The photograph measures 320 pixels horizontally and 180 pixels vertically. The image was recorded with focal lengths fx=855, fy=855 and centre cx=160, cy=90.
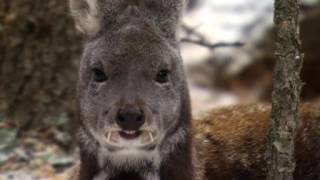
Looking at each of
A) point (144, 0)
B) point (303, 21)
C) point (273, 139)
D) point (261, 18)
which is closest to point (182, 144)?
point (273, 139)

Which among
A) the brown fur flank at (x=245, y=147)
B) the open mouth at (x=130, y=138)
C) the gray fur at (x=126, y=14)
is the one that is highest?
the gray fur at (x=126, y=14)

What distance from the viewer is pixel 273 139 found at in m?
6.18

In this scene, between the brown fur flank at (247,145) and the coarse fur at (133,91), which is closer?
the coarse fur at (133,91)

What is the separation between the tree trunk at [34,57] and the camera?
348 inches

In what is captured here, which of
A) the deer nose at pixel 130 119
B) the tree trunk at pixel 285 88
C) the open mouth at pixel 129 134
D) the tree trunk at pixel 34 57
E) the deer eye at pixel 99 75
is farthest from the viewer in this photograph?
the tree trunk at pixel 34 57

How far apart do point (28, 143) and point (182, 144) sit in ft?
8.99

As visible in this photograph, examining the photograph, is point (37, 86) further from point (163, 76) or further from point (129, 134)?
point (129, 134)

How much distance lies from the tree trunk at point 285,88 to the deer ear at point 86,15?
55.4 inches

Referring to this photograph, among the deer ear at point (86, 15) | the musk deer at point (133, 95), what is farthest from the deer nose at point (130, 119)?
the deer ear at point (86, 15)

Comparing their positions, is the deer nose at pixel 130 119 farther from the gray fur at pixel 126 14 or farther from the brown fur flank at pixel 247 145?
the brown fur flank at pixel 247 145

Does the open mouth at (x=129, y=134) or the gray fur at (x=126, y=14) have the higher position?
the gray fur at (x=126, y=14)

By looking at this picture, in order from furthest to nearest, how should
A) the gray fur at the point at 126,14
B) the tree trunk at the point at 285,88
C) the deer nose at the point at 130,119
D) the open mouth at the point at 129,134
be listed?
the gray fur at the point at 126,14
the tree trunk at the point at 285,88
the open mouth at the point at 129,134
the deer nose at the point at 130,119

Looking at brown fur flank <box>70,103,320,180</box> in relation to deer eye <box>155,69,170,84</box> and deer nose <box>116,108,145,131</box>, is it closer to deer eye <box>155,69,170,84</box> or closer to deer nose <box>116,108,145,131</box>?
deer eye <box>155,69,170,84</box>

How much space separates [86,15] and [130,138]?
1.19 metres
